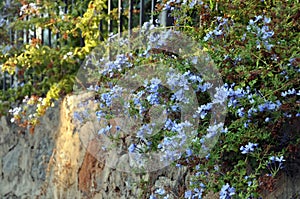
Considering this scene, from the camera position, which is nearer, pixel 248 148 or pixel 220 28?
pixel 248 148

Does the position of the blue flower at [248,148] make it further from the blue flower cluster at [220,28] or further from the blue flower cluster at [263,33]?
the blue flower cluster at [220,28]

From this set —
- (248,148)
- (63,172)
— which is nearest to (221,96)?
(248,148)

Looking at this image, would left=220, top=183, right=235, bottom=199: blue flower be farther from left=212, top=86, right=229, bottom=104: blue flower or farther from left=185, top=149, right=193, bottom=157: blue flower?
left=212, top=86, right=229, bottom=104: blue flower

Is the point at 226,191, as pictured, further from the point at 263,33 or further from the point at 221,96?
the point at 263,33

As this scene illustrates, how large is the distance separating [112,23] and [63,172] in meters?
1.14

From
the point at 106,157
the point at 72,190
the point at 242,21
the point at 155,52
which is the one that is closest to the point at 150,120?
the point at 155,52

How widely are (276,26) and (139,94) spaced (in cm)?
66

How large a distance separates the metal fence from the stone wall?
581 mm

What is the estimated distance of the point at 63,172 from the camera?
15.0ft

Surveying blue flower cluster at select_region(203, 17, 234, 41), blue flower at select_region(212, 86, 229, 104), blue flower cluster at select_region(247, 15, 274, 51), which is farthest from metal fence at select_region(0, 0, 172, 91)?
blue flower at select_region(212, 86, 229, 104)

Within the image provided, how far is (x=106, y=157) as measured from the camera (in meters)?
3.98

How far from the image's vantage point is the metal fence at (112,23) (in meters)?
4.26

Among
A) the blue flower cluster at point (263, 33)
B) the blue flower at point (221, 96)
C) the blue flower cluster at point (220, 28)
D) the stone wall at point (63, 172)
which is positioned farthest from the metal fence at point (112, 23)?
the blue flower at point (221, 96)

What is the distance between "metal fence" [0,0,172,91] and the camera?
4.26 m
